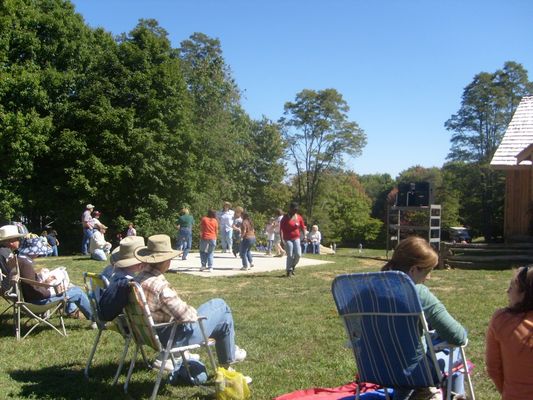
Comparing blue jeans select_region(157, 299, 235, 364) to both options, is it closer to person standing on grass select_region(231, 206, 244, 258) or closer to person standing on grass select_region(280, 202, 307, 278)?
person standing on grass select_region(280, 202, 307, 278)

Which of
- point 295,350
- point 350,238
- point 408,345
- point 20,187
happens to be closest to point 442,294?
point 295,350

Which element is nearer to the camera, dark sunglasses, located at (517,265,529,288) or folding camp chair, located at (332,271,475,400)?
dark sunglasses, located at (517,265,529,288)

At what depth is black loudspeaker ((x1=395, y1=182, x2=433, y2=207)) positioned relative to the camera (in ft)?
59.6

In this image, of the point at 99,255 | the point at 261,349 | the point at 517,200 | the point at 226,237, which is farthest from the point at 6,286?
the point at 517,200

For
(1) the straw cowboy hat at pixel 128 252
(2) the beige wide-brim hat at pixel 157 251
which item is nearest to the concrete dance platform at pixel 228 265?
(1) the straw cowboy hat at pixel 128 252

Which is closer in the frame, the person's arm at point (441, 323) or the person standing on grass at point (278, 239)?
the person's arm at point (441, 323)

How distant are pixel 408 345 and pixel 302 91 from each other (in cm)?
4899

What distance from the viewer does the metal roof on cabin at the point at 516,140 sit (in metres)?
18.4

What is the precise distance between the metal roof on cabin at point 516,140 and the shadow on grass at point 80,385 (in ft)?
51.2

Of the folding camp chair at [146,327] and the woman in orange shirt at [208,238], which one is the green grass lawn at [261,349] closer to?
the folding camp chair at [146,327]

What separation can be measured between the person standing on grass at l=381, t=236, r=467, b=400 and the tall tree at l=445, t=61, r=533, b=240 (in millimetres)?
38225

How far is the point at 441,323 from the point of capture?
3.70 meters

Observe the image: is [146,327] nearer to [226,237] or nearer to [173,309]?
[173,309]

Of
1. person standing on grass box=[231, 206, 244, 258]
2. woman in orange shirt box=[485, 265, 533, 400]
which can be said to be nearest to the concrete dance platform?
person standing on grass box=[231, 206, 244, 258]
